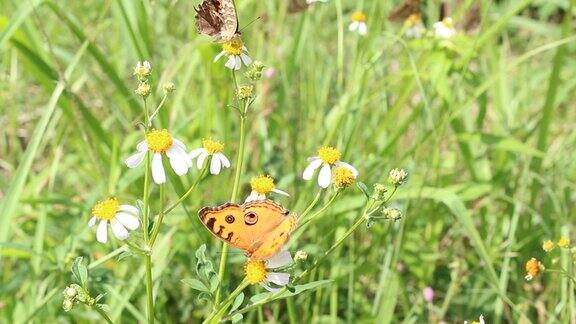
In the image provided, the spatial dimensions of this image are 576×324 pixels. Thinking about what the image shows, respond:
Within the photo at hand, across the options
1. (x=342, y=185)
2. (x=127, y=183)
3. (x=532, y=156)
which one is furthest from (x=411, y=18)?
(x=342, y=185)

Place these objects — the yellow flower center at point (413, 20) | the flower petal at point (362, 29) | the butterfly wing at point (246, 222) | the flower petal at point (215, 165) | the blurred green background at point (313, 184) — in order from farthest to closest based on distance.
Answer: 1. the yellow flower center at point (413, 20)
2. the flower petal at point (362, 29)
3. the blurred green background at point (313, 184)
4. the flower petal at point (215, 165)
5. the butterfly wing at point (246, 222)

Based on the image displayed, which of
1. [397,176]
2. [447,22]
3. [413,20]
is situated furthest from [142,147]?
[413,20]

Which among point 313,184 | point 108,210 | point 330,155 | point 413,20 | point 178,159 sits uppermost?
point 413,20

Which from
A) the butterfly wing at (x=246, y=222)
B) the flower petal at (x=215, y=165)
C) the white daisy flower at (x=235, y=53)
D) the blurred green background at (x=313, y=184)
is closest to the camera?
the butterfly wing at (x=246, y=222)

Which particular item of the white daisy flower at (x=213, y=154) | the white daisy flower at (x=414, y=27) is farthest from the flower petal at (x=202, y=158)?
the white daisy flower at (x=414, y=27)

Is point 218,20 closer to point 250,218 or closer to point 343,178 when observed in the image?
point 343,178

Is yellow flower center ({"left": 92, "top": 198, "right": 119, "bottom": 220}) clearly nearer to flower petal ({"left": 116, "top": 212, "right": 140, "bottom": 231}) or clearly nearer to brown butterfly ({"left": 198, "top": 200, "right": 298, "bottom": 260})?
flower petal ({"left": 116, "top": 212, "right": 140, "bottom": 231})

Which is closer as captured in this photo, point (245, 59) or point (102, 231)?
point (102, 231)

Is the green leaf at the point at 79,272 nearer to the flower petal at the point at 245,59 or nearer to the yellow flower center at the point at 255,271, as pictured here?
the yellow flower center at the point at 255,271
